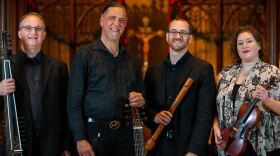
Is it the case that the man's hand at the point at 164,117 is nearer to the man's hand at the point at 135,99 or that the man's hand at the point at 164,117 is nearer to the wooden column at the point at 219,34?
the man's hand at the point at 135,99

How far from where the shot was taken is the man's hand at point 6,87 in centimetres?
283

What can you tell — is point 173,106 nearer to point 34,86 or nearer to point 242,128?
point 242,128

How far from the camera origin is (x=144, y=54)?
20.6ft

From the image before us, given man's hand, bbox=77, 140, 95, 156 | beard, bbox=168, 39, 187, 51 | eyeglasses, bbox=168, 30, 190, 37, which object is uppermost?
eyeglasses, bbox=168, 30, 190, 37

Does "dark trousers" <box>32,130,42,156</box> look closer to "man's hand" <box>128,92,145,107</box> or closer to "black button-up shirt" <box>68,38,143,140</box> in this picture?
"black button-up shirt" <box>68,38,143,140</box>

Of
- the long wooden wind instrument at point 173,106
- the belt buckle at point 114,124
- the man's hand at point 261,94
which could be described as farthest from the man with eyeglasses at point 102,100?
the man's hand at point 261,94

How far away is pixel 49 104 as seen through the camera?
3076mm

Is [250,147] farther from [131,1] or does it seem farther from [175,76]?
[131,1]

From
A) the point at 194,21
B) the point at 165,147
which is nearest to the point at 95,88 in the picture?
the point at 165,147

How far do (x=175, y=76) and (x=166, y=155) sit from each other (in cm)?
50

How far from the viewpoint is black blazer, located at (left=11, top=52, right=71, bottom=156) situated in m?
3.00

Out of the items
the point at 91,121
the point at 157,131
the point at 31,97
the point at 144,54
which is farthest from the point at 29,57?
the point at 144,54

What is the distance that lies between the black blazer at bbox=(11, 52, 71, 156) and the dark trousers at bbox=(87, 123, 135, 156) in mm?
247

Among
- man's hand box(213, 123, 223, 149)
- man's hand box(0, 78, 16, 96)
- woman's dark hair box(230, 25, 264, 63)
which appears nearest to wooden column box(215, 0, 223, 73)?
woman's dark hair box(230, 25, 264, 63)
